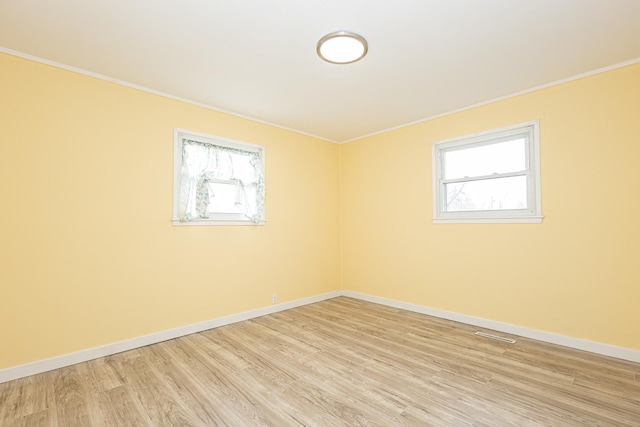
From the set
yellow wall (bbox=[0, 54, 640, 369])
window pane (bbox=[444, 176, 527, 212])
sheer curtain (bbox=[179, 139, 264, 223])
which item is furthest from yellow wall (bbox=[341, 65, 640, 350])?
sheer curtain (bbox=[179, 139, 264, 223])

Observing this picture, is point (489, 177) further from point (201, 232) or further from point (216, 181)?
point (201, 232)

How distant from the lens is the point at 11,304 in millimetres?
2359

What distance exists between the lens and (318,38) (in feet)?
7.48

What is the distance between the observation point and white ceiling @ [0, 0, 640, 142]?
198cm

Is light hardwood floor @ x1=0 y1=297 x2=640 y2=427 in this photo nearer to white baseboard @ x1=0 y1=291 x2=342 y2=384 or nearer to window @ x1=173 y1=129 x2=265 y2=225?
white baseboard @ x1=0 y1=291 x2=342 y2=384

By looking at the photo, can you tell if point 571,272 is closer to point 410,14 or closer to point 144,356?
point 410,14

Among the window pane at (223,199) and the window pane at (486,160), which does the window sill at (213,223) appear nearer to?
the window pane at (223,199)

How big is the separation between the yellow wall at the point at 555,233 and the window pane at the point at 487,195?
0.23 metres

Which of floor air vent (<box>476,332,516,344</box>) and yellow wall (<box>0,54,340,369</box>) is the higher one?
yellow wall (<box>0,54,340,369</box>)

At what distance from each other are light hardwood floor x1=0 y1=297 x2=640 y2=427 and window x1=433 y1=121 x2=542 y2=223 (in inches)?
54.6

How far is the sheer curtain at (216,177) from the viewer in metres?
3.36

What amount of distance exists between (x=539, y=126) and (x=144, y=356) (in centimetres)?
449

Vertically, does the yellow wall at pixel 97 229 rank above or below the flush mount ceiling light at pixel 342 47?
below

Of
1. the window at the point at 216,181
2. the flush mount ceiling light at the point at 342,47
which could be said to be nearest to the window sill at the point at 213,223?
the window at the point at 216,181
